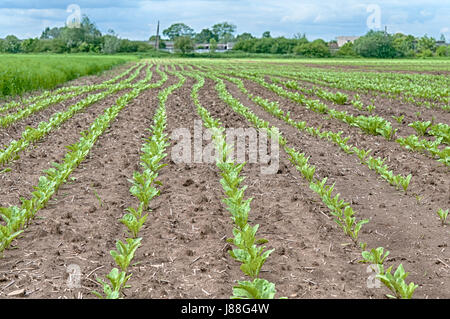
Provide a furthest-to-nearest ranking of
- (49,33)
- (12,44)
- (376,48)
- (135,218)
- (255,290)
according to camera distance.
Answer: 1. (49,33)
2. (12,44)
3. (376,48)
4. (135,218)
5. (255,290)

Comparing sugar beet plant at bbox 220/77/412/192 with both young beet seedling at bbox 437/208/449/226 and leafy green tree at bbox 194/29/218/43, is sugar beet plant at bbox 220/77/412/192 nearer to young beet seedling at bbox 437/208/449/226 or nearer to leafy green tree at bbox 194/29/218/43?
young beet seedling at bbox 437/208/449/226

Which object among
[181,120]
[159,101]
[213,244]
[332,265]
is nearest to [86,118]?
[181,120]

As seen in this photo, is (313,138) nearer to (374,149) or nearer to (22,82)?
(374,149)

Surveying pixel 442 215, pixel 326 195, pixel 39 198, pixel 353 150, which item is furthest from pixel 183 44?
pixel 442 215

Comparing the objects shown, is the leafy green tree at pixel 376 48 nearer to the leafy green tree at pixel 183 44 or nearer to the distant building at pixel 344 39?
the leafy green tree at pixel 183 44

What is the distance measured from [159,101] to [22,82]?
5151mm

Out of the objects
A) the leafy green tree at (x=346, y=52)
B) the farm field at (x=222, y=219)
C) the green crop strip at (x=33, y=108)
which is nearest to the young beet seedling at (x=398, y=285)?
the farm field at (x=222, y=219)

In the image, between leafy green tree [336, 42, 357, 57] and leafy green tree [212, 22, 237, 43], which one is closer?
leafy green tree [336, 42, 357, 57]

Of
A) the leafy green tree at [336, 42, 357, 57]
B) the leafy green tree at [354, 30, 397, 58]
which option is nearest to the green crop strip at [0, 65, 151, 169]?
the leafy green tree at [336, 42, 357, 57]

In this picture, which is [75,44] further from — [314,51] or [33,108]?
[33,108]

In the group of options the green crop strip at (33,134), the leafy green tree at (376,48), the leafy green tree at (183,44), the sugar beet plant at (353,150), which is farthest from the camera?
the leafy green tree at (183,44)

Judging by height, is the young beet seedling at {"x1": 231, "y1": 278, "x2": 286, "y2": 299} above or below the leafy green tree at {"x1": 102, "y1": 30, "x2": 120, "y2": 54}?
below

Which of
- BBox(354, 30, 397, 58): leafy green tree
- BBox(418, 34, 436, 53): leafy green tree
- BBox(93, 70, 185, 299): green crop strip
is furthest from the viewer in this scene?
BBox(418, 34, 436, 53): leafy green tree

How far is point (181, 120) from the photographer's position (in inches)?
430
